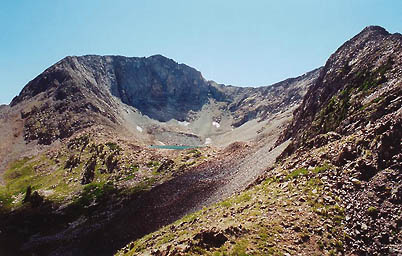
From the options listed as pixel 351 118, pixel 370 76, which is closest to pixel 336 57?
pixel 370 76

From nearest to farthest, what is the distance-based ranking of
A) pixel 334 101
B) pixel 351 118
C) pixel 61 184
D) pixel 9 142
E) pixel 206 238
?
pixel 206 238, pixel 351 118, pixel 334 101, pixel 61 184, pixel 9 142

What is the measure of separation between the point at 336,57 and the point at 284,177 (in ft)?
220

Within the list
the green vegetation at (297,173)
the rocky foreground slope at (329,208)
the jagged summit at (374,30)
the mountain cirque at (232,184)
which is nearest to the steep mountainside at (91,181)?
the mountain cirque at (232,184)

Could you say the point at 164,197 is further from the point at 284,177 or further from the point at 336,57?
the point at 336,57

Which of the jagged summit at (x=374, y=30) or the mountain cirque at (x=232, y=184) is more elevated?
the jagged summit at (x=374, y=30)

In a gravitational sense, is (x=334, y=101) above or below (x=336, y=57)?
below

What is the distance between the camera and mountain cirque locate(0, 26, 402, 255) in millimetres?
17047

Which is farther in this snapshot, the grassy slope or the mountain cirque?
the mountain cirque

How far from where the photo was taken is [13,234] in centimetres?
4538

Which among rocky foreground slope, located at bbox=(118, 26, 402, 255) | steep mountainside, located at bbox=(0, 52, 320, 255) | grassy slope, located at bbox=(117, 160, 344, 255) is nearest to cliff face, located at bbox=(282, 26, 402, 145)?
rocky foreground slope, located at bbox=(118, 26, 402, 255)

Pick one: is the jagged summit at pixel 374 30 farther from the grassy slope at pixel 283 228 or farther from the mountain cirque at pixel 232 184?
the grassy slope at pixel 283 228

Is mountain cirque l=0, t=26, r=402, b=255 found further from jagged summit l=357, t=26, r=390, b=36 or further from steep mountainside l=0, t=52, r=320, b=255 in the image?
jagged summit l=357, t=26, r=390, b=36

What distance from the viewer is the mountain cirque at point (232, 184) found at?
17.0 meters

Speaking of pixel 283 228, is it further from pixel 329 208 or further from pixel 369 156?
pixel 369 156
